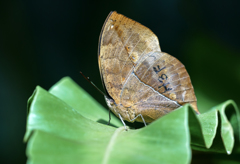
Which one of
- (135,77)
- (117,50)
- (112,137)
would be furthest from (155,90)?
(112,137)

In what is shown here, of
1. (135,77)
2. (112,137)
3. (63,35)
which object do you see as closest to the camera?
(112,137)

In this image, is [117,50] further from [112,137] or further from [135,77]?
[112,137]

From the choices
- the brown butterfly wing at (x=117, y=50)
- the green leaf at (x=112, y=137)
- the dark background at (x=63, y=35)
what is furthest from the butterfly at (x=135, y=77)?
the dark background at (x=63, y=35)

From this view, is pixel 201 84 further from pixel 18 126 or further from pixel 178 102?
pixel 18 126

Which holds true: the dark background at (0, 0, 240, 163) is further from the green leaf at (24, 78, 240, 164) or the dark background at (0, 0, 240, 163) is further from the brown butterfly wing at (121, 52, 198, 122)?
the green leaf at (24, 78, 240, 164)

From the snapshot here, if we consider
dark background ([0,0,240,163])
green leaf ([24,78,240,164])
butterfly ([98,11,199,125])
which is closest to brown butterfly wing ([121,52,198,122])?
butterfly ([98,11,199,125])

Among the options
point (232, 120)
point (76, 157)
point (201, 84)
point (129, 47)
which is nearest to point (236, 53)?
point (201, 84)

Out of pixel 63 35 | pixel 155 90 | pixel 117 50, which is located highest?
pixel 117 50

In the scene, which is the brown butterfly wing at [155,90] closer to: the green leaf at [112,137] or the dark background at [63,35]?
the green leaf at [112,137]
